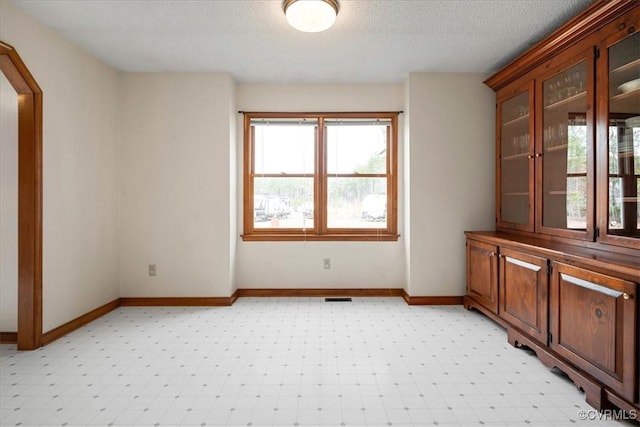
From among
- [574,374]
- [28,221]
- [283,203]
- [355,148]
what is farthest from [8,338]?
[574,374]

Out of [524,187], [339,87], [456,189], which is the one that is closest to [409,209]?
[456,189]

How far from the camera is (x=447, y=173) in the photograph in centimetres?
390

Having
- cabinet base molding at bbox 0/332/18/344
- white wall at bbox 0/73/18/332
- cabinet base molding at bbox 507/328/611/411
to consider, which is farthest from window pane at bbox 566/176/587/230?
cabinet base molding at bbox 0/332/18/344

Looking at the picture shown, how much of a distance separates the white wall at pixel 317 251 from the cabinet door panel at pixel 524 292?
55.1 inches

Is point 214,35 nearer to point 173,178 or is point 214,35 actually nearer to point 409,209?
point 173,178

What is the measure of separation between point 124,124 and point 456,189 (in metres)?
3.97

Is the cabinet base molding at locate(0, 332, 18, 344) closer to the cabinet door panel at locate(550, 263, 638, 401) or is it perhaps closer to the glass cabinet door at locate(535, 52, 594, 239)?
the cabinet door panel at locate(550, 263, 638, 401)

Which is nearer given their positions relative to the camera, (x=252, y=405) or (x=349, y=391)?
(x=252, y=405)

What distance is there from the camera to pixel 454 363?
247 centimetres

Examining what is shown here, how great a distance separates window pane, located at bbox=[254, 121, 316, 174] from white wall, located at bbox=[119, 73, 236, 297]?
0.48 meters

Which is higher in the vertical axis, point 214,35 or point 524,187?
point 214,35

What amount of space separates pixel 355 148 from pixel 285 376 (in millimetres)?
2883

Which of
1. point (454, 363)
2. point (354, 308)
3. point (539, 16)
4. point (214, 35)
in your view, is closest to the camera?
point (454, 363)

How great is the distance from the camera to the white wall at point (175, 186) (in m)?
3.87
